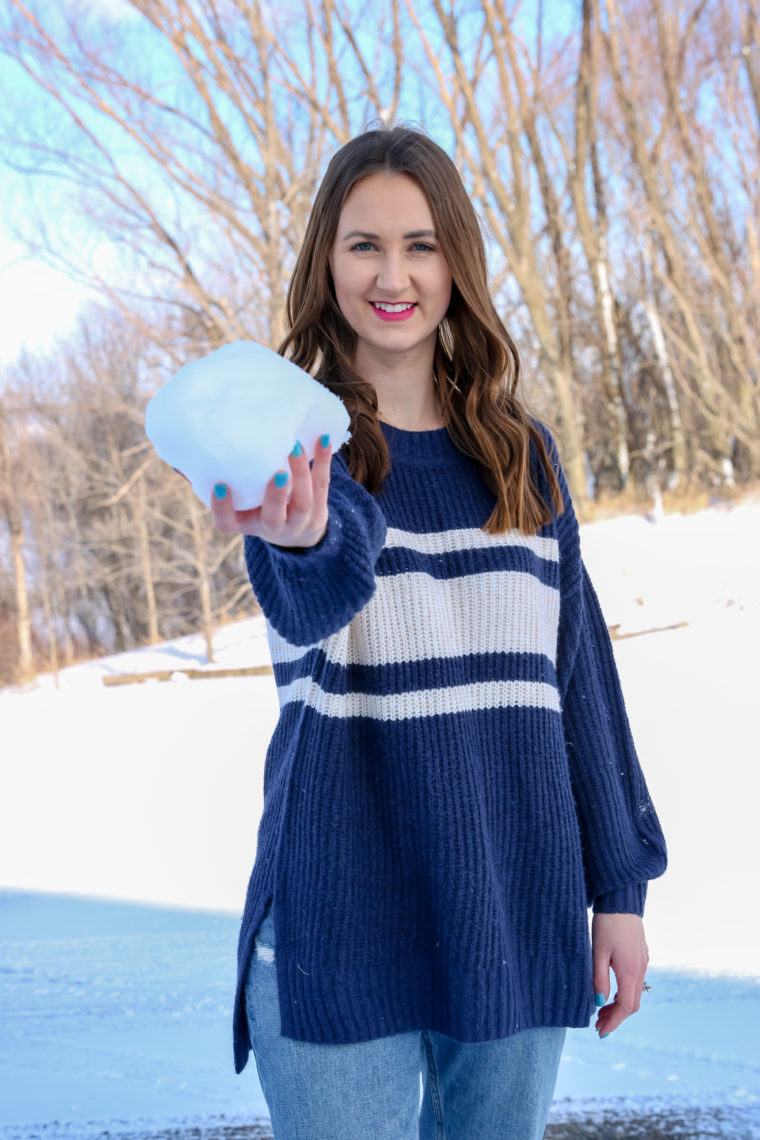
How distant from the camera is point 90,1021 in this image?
9.05 ft

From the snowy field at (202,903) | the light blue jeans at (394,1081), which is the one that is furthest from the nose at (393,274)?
the snowy field at (202,903)

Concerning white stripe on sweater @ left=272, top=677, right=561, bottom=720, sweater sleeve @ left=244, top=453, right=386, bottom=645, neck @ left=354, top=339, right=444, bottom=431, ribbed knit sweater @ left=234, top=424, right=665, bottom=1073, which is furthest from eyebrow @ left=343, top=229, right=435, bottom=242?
white stripe on sweater @ left=272, top=677, right=561, bottom=720

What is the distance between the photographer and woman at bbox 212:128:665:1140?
1041 mm

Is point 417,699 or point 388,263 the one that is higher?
point 388,263

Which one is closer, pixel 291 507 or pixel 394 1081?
pixel 291 507

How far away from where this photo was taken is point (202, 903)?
3518 millimetres

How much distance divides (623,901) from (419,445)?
638mm

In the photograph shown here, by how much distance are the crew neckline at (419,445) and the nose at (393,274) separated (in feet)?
0.53

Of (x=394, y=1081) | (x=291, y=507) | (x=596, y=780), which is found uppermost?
(x=291, y=507)

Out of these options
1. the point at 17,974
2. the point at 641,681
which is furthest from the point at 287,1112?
the point at 641,681

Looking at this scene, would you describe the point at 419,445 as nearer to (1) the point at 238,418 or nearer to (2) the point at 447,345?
(2) the point at 447,345

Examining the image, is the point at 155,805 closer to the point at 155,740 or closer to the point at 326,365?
the point at 155,740

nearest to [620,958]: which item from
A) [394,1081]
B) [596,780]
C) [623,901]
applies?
[623,901]

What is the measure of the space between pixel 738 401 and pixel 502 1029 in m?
9.77
